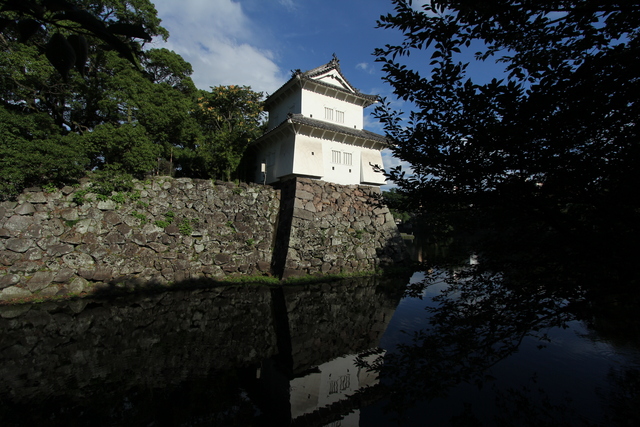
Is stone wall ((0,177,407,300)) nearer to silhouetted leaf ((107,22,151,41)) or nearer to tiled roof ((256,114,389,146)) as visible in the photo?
tiled roof ((256,114,389,146))

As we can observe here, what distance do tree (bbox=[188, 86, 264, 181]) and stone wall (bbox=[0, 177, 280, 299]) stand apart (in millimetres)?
2806

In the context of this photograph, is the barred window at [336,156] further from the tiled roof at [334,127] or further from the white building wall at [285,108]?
the white building wall at [285,108]

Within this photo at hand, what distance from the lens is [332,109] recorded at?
14.4m

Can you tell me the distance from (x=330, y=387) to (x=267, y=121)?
1560cm

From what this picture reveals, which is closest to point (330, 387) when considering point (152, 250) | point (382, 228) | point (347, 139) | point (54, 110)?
point (152, 250)

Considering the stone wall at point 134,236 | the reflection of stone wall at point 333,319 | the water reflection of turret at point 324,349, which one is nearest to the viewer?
the water reflection of turret at point 324,349

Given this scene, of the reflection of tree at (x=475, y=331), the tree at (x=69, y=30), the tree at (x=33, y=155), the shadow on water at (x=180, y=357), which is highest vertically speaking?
the tree at (x=33, y=155)

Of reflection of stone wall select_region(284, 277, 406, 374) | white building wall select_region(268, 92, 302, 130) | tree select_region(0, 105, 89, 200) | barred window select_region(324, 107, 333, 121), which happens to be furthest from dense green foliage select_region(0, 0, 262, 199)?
reflection of stone wall select_region(284, 277, 406, 374)

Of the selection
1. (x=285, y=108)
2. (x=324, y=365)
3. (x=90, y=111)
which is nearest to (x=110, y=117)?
(x=90, y=111)

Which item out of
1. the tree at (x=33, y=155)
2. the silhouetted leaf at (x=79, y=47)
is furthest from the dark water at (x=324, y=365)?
the tree at (x=33, y=155)

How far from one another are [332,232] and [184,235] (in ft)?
20.2

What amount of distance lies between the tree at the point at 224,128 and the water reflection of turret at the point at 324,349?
27.2 ft

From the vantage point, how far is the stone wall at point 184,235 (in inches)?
346

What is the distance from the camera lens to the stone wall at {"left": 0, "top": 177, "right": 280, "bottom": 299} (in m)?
8.66
